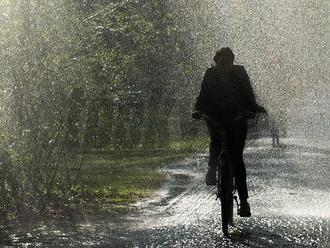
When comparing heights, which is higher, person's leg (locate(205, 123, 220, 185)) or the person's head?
the person's head

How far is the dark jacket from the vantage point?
1020cm

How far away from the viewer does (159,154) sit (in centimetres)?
2441

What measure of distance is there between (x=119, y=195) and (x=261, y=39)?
111 feet

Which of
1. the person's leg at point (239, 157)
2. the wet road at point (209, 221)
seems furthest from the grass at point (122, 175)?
the person's leg at point (239, 157)

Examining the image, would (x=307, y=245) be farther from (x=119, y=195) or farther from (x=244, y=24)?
(x=244, y=24)

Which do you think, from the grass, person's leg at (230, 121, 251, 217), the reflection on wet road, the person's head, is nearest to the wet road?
the reflection on wet road

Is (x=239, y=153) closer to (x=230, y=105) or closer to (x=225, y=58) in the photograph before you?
(x=230, y=105)

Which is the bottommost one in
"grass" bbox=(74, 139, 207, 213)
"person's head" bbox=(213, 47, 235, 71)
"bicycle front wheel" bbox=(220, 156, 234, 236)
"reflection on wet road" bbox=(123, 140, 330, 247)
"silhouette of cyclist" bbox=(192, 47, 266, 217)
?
"reflection on wet road" bbox=(123, 140, 330, 247)

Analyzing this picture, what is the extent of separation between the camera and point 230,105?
1023 cm

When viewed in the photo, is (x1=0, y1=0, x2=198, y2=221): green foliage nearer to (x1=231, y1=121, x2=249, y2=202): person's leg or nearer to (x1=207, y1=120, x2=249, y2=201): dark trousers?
(x1=207, y1=120, x2=249, y2=201): dark trousers

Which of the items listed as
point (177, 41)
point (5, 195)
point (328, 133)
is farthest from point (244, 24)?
point (5, 195)

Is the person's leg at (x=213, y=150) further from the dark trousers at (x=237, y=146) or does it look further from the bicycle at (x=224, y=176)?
the bicycle at (x=224, y=176)

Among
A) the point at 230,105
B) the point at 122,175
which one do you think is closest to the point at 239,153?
the point at 230,105

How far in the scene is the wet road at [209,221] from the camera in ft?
30.7
